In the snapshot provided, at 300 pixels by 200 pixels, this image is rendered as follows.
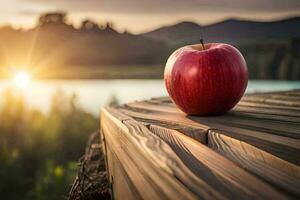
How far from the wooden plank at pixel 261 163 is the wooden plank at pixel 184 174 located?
0.11ft

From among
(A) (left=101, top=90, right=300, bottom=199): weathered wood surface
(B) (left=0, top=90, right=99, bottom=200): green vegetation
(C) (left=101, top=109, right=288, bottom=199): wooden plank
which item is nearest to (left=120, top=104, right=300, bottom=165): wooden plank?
(A) (left=101, top=90, right=300, bottom=199): weathered wood surface

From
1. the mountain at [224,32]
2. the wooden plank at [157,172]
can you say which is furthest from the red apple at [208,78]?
the wooden plank at [157,172]

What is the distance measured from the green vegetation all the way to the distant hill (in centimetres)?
203

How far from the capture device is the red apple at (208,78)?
Answer: 1628 mm

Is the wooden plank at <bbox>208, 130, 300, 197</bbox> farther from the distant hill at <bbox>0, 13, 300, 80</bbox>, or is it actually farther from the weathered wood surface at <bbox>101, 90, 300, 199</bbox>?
the distant hill at <bbox>0, 13, 300, 80</bbox>

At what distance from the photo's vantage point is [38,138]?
6.68 m

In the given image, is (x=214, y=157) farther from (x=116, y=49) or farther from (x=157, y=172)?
(x=116, y=49)

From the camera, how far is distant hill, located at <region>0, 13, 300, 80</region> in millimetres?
10812

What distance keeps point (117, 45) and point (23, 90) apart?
1183 centimetres

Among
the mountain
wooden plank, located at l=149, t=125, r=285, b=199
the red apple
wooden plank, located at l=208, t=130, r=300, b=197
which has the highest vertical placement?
the mountain

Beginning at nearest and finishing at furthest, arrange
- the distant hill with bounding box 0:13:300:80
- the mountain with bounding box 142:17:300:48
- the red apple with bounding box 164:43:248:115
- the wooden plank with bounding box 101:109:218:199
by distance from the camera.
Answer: the wooden plank with bounding box 101:109:218:199 < the red apple with bounding box 164:43:248:115 < the mountain with bounding box 142:17:300:48 < the distant hill with bounding box 0:13:300:80

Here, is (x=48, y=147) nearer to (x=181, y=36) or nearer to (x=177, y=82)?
(x=181, y=36)

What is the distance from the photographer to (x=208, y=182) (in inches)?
27.3

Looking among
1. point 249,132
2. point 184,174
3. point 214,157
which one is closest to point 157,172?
point 184,174
